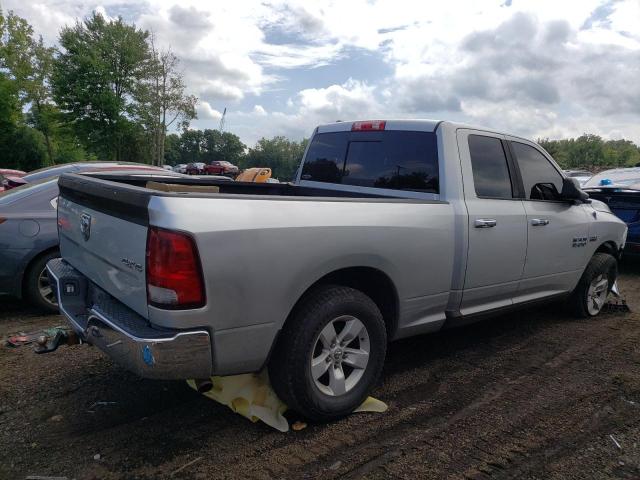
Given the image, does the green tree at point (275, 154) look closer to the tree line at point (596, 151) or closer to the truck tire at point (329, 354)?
the tree line at point (596, 151)

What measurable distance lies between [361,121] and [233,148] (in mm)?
102028

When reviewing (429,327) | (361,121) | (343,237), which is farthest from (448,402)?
(361,121)

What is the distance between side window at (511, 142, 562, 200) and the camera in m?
4.40

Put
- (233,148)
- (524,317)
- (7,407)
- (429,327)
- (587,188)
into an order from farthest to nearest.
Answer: (233,148) < (587,188) < (524,317) < (429,327) < (7,407)

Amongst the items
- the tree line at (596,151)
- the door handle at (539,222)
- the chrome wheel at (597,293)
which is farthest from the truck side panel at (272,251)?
the tree line at (596,151)

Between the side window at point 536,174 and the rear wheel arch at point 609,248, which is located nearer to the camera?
the side window at point 536,174

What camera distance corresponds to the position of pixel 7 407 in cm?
327

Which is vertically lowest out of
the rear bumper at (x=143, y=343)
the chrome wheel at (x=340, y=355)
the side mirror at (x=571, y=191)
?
the chrome wheel at (x=340, y=355)

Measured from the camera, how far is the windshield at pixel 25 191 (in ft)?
17.1

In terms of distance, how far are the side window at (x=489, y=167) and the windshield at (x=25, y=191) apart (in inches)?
172

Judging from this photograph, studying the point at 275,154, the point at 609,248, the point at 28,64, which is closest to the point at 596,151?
the point at 275,154

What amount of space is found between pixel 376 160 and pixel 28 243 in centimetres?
357

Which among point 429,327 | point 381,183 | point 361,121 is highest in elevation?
point 361,121

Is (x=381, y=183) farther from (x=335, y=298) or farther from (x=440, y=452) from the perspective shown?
Answer: (x=440, y=452)
